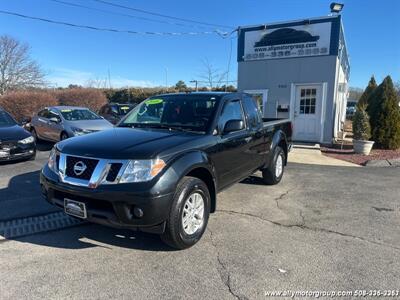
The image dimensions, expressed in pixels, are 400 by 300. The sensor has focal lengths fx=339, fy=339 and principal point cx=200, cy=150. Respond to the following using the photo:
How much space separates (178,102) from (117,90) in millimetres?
30428

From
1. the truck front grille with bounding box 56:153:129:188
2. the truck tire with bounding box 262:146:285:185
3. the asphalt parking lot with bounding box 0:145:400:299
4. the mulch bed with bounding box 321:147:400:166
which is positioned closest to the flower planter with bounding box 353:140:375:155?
the mulch bed with bounding box 321:147:400:166

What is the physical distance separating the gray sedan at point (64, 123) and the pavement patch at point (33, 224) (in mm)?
6044

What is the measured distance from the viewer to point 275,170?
6676 mm

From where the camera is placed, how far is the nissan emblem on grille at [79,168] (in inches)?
142

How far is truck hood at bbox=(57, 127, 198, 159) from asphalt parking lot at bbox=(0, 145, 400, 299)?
1127mm

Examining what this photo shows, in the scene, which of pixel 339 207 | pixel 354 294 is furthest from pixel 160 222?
pixel 339 207

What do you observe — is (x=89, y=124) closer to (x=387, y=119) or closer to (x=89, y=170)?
(x=89, y=170)

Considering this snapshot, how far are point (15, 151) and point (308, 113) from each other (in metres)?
10.3

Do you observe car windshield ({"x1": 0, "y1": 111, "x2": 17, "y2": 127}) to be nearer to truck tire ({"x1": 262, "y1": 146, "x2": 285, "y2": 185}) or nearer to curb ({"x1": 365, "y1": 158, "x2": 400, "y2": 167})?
truck tire ({"x1": 262, "y1": 146, "x2": 285, "y2": 185})

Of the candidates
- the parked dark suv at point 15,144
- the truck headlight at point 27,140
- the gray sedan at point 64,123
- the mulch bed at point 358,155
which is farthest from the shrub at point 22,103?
the mulch bed at point 358,155

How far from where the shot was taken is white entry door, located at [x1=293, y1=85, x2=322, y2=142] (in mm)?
13195

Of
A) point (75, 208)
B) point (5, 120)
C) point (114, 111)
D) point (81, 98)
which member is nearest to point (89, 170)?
point (75, 208)

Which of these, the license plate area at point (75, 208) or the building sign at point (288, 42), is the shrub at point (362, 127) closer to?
the building sign at point (288, 42)

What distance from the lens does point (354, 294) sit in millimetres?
3023
